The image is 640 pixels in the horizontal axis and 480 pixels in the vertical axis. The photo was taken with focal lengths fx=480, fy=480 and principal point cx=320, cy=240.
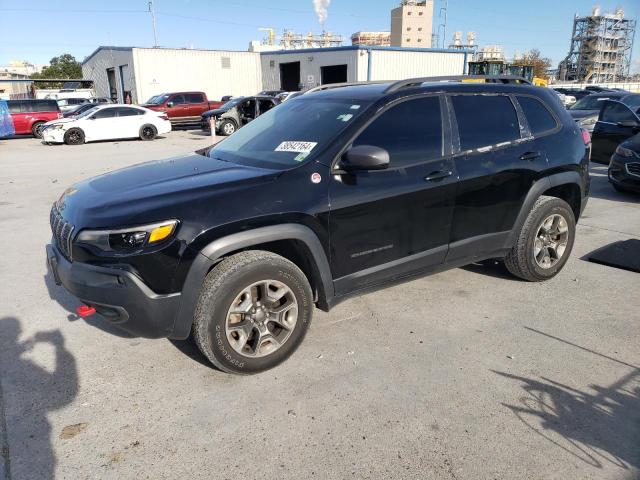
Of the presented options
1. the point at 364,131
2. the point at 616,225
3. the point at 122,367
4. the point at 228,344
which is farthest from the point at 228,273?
the point at 616,225

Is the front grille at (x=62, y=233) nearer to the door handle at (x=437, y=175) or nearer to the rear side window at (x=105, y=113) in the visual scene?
the door handle at (x=437, y=175)

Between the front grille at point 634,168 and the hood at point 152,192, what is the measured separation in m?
7.17

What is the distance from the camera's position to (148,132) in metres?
18.9

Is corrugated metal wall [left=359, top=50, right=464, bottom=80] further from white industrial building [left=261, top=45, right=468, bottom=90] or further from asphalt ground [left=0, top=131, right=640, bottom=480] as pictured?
asphalt ground [left=0, top=131, right=640, bottom=480]

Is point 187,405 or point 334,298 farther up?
point 334,298

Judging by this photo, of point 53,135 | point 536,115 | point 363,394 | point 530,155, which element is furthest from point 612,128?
point 53,135

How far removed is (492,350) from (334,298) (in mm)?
1183

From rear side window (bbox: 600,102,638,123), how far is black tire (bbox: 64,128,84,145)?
16677 mm

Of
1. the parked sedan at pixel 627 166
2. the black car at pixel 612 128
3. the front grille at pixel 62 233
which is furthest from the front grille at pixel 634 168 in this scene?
the front grille at pixel 62 233

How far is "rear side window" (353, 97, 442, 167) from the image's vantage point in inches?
135

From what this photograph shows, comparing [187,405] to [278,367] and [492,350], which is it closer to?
[278,367]

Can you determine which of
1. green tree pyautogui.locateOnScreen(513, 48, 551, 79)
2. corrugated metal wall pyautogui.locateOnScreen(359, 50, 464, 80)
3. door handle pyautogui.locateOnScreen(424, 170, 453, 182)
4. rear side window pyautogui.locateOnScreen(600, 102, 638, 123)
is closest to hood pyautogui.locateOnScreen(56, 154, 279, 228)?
door handle pyautogui.locateOnScreen(424, 170, 453, 182)

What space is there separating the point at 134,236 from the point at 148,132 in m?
17.7

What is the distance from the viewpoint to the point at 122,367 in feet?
Answer: 10.6
